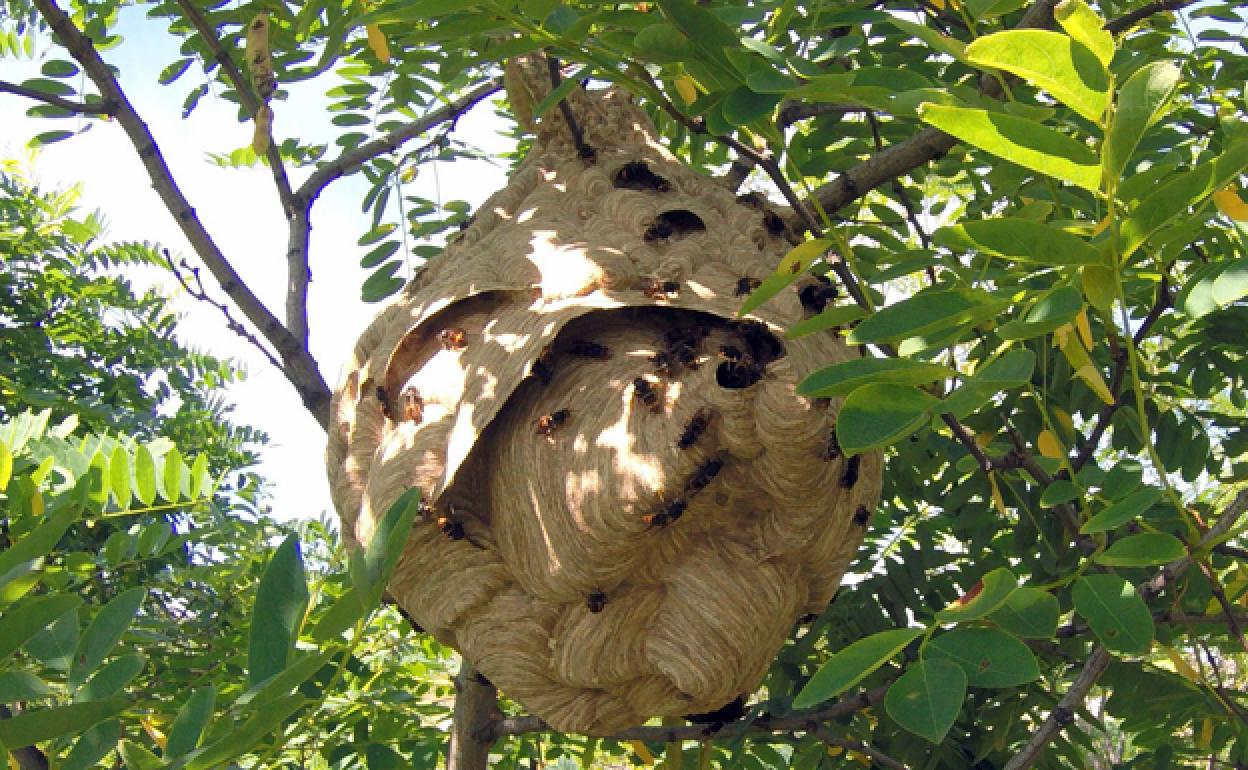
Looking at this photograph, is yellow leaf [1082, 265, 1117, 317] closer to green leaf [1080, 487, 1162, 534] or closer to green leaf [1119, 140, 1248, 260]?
green leaf [1119, 140, 1248, 260]

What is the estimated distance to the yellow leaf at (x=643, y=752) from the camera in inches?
103

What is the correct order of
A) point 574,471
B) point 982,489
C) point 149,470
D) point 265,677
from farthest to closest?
1. point 982,489
2. point 149,470
3. point 574,471
4. point 265,677

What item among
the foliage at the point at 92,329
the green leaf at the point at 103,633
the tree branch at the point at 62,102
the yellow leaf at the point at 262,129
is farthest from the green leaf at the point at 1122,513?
the foliage at the point at 92,329

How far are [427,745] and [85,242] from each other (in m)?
3.16

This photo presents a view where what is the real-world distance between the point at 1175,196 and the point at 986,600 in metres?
0.39

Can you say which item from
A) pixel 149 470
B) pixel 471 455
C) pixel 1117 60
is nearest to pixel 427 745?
pixel 149 470

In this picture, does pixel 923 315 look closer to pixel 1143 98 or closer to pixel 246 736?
pixel 1143 98

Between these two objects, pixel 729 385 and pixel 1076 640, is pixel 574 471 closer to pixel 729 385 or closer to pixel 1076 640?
pixel 729 385

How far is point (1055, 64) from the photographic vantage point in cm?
100


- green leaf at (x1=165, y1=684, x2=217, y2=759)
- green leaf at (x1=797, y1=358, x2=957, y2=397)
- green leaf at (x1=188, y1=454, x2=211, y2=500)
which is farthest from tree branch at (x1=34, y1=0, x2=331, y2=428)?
green leaf at (x1=797, y1=358, x2=957, y2=397)

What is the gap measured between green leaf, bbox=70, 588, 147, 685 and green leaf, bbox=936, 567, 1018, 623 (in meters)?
0.85

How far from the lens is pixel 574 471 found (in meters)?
1.65

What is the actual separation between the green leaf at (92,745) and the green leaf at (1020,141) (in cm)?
93

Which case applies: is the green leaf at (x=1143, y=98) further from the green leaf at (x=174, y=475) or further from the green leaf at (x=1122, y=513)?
the green leaf at (x=174, y=475)
